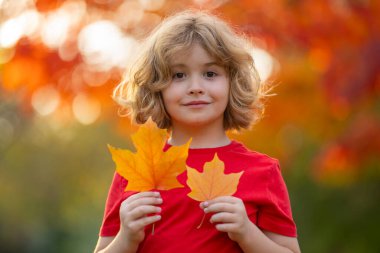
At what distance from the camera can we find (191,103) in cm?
269

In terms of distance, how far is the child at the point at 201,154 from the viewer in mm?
2508

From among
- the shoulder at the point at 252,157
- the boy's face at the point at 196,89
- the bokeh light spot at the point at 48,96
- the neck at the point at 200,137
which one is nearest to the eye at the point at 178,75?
the boy's face at the point at 196,89

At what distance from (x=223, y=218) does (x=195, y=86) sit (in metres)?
0.50

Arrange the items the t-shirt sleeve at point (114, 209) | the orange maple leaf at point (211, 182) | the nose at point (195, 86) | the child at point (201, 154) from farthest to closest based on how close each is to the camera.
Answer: the t-shirt sleeve at point (114, 209), the nose at point (195, 86), the child at point (201, 154), the orange maple leaf at point (211, 182)

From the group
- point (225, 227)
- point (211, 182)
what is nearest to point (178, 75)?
point (211, 182)

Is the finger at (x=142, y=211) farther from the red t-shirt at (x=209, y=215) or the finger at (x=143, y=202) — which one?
the red t-shirt at (x=209, y=215)

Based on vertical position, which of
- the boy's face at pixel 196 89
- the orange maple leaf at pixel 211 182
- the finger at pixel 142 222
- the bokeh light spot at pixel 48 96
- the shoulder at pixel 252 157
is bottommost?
the finger at pixel 142 222

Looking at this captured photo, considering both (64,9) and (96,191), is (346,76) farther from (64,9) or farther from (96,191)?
(96,191)

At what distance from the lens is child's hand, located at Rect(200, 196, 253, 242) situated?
Result: 2406 millimetres

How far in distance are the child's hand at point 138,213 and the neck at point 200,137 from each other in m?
0.38

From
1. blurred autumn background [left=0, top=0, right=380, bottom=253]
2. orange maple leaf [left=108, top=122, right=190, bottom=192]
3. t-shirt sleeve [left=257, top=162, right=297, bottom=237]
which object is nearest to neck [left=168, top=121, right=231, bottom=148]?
t-shirt sleeve [left=257, top=162, right=297, bottom=237]

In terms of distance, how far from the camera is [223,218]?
7.92 ft

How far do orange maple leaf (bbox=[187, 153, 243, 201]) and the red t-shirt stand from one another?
208mm

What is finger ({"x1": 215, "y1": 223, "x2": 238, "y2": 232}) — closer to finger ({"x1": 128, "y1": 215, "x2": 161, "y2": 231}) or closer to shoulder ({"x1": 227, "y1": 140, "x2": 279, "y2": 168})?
finger ({"x1": 128, "y1": 215, "x2": 161, "y2": 231})
